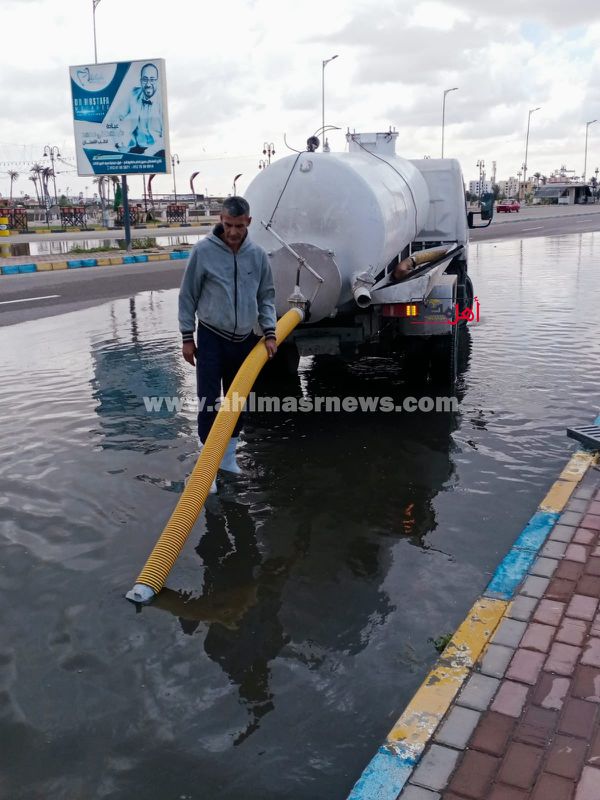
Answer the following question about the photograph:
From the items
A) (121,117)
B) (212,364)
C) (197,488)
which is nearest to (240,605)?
(197,488)

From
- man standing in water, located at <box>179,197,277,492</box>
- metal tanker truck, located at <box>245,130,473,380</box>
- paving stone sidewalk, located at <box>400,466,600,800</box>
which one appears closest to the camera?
paving stone sidewalk, located at <box>400,466,600,800</box>

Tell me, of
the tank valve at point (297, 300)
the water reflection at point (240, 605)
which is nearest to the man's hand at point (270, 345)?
the tank valve at point (297, 300)

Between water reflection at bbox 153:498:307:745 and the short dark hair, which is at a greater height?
the short dark hair

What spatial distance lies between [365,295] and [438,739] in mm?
4127

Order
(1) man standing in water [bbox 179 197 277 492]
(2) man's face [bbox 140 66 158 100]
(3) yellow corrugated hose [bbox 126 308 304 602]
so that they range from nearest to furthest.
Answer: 1. (3) yellow corrugated hose [bbox 126 308 304 602]
2. (1) man standing in water [bbox 179 197 277 492]
3. (2) man's face [bbox 140 66 158 100]

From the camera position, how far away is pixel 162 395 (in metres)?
7.66

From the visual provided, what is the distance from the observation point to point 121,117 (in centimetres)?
2509

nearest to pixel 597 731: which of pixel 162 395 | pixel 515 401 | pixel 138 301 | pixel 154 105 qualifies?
pixel 515 401

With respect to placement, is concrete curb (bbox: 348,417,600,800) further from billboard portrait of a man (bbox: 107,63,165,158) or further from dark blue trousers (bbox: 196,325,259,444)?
billboard portrait of a man (bbox: 107,63,165,158)

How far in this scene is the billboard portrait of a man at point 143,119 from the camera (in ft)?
80.2

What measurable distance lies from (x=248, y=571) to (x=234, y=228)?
2185 mm

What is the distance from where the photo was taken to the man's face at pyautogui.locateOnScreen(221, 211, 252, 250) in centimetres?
470

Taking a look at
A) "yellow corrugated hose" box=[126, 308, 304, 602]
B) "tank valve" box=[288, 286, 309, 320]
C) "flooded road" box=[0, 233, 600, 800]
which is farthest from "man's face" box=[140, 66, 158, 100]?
"yellow corrugated hose" box=[126, 308, 304, 602]

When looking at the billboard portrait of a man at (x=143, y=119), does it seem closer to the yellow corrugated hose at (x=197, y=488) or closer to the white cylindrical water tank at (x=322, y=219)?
the white cylindrical water tank at (x=322, y=219)
